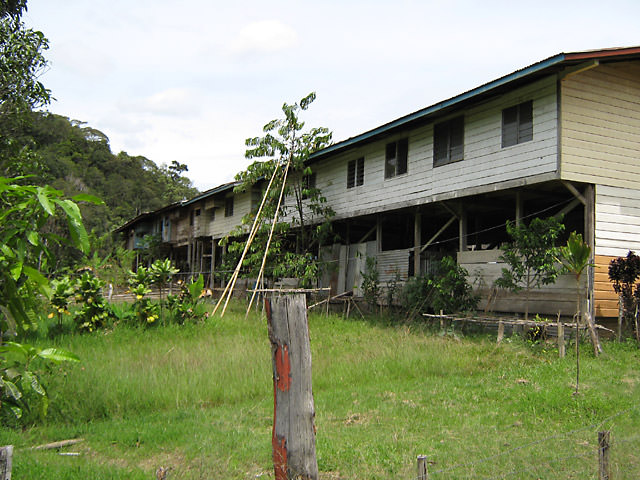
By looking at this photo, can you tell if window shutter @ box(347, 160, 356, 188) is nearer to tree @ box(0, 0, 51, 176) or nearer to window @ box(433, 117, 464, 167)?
window @ box(433, 117, 464, 167)

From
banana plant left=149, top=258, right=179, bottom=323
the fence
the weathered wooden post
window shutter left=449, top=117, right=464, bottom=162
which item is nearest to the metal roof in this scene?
window shutter left=449, top=117, right=464, bottom=162

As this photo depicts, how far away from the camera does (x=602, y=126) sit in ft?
42.8

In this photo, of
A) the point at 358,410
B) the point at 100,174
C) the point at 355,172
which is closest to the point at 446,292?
the point at 355,172

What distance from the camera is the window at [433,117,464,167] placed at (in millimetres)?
15305

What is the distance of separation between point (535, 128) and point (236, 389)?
8947 millimetres

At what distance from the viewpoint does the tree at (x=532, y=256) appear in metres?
12.4

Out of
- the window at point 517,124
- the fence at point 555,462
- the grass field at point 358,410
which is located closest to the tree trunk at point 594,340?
the grass field at point 358,410

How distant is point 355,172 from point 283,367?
1595 cm

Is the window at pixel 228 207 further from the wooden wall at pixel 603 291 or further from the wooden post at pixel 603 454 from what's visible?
the wooden post at pixel 603 454

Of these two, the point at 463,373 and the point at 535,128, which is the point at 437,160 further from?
the point at 463,373

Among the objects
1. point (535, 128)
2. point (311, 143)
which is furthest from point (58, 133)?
point (535, 128)

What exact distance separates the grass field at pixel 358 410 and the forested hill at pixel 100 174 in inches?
1660

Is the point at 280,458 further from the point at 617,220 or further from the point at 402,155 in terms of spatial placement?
the point at 402,155

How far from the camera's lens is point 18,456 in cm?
627
